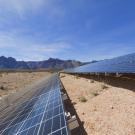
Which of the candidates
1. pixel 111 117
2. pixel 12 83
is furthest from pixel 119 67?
pixel 12 83

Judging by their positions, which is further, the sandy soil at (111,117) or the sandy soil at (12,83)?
the sandy soil at (12,83)

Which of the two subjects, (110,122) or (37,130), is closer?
(37,130)

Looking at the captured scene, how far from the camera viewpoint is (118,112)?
42.0 feet

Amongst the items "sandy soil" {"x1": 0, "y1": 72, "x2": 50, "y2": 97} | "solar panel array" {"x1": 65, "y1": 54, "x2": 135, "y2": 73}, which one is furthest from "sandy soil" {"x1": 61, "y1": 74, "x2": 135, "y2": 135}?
"sandy soil" {"x1": 0, "y1": 72, "x2": 50, "y2": 97}

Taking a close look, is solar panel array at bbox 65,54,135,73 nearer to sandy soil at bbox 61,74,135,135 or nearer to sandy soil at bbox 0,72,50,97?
sandy soil at bbox 61,74,135,135

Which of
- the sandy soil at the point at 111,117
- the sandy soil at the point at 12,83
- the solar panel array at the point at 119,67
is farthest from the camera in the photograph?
the sandy soil at the point at 12,83

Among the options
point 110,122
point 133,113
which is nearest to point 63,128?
point 110,122

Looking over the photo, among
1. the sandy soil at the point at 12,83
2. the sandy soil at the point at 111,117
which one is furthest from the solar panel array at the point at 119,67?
the sandy soil at the point at 12,83

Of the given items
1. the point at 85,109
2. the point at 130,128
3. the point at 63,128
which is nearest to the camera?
the point at 63,128

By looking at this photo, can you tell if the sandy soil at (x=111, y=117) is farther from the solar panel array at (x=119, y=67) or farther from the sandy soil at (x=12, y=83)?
the sandy soil at (x=12, y=83)

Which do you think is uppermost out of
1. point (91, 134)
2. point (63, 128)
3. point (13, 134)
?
point (63, 128)

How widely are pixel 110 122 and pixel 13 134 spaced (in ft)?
17.9

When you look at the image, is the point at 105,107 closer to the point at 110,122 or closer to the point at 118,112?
the point at 118,112

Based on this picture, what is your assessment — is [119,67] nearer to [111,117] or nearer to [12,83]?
[111,117]
